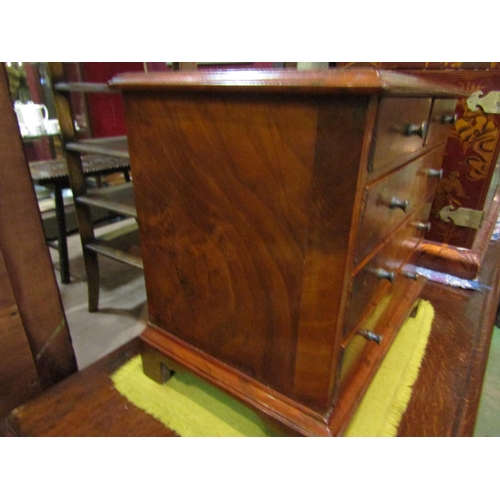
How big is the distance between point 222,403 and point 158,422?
5.4 inches

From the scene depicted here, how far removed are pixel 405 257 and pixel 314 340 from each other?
1.46 feet

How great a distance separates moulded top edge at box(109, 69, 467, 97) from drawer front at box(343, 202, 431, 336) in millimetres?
273

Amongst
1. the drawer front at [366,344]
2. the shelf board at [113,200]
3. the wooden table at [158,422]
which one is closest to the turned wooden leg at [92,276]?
the shelf board at [113,200]

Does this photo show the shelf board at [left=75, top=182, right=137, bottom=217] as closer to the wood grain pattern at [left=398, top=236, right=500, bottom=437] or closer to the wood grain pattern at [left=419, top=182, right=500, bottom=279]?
the wood grain pattern at [left=398, top=236, right=500, bottom=437]

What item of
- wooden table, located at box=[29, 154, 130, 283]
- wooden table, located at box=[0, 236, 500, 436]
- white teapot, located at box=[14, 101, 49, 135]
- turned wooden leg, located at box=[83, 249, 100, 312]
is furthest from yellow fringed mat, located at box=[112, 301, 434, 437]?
white teapot, located at box=[14, 101, 49, 135]

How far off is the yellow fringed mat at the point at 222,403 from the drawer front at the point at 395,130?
0.49 m

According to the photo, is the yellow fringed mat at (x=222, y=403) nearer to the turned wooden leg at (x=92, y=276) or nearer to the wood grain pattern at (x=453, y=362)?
the wood grain pattern at (x=453, y=362)

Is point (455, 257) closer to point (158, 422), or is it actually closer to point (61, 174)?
point (158, 422)

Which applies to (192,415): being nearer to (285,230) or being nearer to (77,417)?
(77,417)

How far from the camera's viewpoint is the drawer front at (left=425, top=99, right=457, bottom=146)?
2.38ft

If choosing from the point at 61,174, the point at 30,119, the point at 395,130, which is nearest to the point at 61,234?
the point at 61,174

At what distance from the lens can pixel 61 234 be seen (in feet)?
5.25

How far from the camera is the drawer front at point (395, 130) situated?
1.53ft

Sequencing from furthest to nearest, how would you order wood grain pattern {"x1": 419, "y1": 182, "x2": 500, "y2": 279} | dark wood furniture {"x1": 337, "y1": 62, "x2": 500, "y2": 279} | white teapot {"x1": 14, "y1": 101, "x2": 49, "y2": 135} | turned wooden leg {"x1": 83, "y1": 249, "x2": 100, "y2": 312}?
white teapot {"x1": 14, "y1": 101, "x2": 49, "y2": 135}, turned wooden leg {"x1": 83, "y1": 249, "x2": 100, "y2": 312}, wood grain pattern {"x1": 419, "y1": 182, "x2": 500, "y2": 279}, dark wood furniture {"x1": 337, "y1": 62, "x2": 500, "y2": 279}
